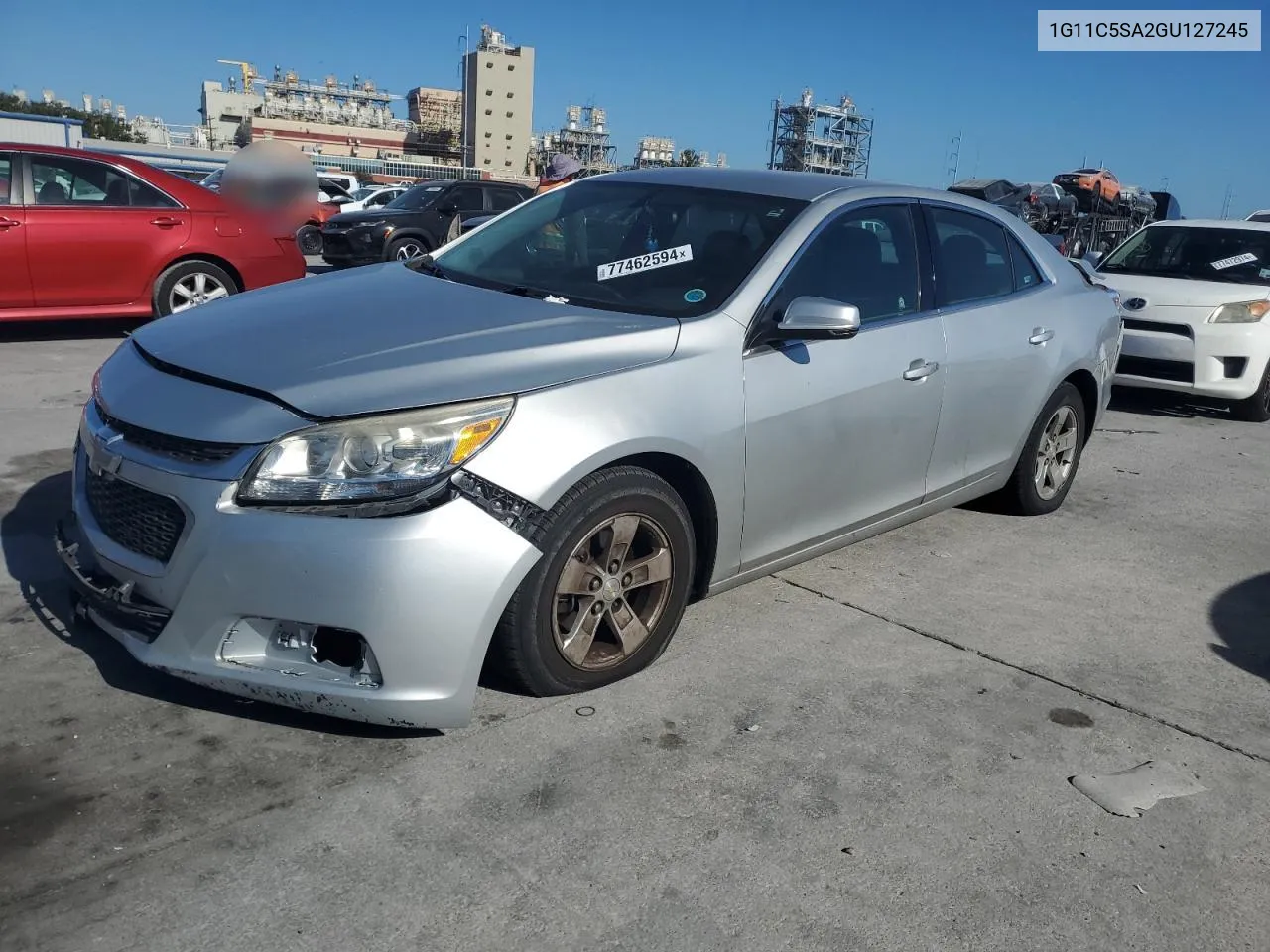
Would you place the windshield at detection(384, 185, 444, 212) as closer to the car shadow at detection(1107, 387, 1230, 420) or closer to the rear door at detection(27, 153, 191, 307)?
the rear door at detection(27, 153, 191, 307)

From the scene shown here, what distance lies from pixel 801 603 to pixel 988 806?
140 centimetres

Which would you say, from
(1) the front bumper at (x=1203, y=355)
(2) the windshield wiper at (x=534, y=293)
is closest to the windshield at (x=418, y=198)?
(1) the front bumper at (x=1203, y=355)

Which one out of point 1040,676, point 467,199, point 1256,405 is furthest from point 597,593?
point 467,199

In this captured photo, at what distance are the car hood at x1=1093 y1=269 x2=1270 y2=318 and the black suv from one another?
9.20 meters

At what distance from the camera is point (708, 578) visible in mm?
3578

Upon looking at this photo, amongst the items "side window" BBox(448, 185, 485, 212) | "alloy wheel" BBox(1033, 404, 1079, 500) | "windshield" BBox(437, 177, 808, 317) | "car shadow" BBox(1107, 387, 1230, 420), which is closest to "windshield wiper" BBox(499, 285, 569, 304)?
"windshield" BBox(437, 177, 808, 317)

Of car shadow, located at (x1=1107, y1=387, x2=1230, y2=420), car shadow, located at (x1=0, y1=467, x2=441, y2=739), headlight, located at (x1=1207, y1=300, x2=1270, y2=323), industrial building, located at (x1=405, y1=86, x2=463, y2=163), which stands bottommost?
car shadow, located at (x1=0, y1=467, x2=441, y2=739)

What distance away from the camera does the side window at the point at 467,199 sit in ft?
54.7

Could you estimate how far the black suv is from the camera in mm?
15828

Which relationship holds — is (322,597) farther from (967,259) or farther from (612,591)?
(967,259)

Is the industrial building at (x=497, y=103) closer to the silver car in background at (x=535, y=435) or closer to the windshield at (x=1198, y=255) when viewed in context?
the windshield at (x=1198, y=255)

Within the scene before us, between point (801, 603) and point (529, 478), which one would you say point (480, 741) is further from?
point (801, 603)

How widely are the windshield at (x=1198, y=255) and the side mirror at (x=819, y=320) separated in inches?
263

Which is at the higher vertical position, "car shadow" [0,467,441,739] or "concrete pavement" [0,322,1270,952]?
"car shadow" [0,467,441,739]
